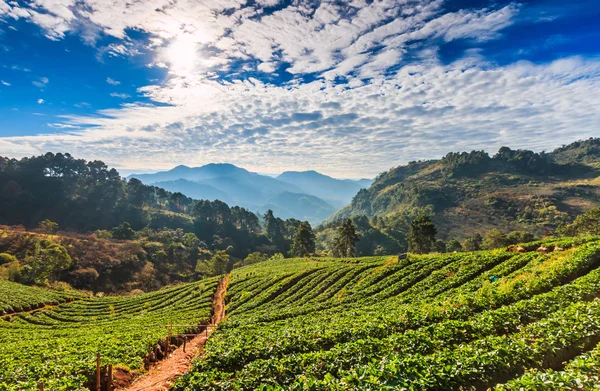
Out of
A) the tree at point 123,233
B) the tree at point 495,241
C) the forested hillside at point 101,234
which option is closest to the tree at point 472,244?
the tree at point 495,241

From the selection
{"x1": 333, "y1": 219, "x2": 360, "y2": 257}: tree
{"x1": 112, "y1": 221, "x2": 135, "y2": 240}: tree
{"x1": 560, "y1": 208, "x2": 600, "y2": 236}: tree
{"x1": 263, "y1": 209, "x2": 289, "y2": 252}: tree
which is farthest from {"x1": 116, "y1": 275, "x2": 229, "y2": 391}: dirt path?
{"x1": 263, "y1": 209, "x2": 289, "y2": 252}: tree

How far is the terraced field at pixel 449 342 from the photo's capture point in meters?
9.56

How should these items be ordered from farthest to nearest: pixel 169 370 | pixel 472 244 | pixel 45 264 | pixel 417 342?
1. pixel 472 244
2. pixel 45 264
3. pixel 169 370
4. pixel 417 342

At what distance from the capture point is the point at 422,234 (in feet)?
285

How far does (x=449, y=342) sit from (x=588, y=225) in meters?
116

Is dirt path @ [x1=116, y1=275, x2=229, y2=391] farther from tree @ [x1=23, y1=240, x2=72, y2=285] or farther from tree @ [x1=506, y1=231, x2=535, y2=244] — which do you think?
tree @ [x1=506, y1=231, x2=535, y2=244]

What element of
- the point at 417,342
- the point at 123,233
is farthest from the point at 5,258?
the point at 417,342

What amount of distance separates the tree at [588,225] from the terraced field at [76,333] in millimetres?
115326

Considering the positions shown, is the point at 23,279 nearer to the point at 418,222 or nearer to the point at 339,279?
the point at 339,279

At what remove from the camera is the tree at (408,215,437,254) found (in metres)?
84.9

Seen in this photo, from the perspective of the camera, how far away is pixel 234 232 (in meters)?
182

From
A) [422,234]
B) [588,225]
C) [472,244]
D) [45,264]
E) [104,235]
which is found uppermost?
[588,225]

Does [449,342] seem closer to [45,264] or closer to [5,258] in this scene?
[45,264]

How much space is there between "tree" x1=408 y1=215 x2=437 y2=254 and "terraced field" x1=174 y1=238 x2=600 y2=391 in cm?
5337
